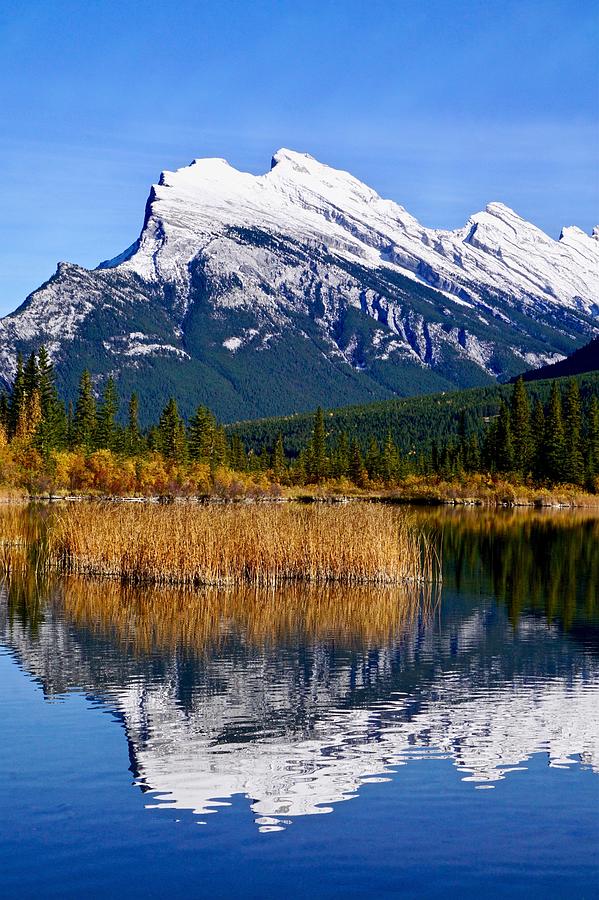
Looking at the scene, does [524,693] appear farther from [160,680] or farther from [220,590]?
[220,590]

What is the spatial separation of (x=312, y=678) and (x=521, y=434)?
425ft

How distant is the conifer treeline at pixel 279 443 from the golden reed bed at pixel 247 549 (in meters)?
83.3

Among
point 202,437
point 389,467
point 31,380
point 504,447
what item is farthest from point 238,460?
point 504,447

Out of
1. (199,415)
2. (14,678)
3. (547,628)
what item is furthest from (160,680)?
(199,415)

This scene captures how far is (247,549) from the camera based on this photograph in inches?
1626

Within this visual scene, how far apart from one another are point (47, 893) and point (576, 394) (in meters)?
147

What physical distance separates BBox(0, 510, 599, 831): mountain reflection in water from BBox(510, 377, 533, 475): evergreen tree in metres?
105

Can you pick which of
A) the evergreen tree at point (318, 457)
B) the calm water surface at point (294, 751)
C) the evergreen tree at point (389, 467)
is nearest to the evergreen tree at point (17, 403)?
the evergreen tree at point (318, 457)

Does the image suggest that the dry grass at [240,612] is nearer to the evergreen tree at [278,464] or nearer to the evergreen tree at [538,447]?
the evergreen tree at [538,447]

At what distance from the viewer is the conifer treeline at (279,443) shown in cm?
13562

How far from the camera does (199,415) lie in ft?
479

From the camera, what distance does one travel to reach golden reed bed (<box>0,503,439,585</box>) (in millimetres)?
40656

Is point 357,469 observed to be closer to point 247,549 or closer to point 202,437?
point 202,437

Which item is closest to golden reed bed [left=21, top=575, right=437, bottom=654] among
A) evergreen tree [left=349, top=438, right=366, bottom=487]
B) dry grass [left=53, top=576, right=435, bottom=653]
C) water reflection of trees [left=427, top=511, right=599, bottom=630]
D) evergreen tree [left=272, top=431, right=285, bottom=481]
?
dry grass [left=53, top=576, right=435, bottom=653]
